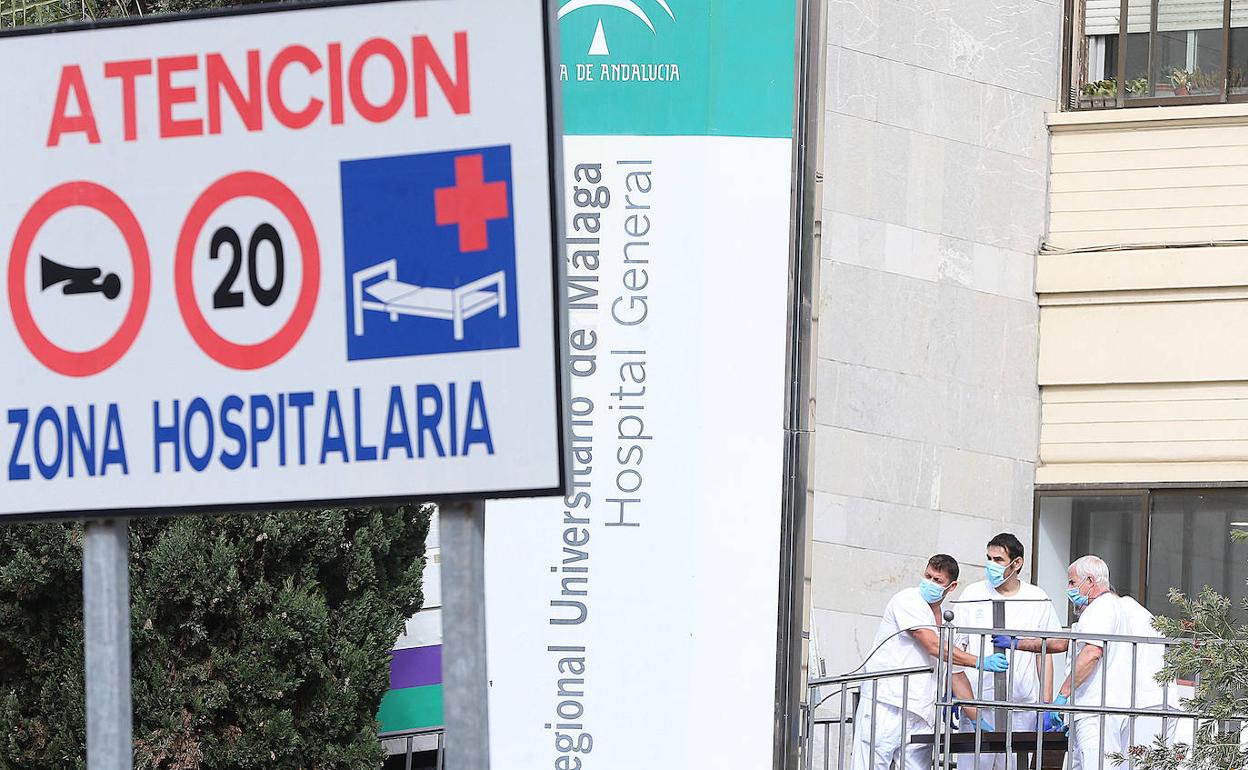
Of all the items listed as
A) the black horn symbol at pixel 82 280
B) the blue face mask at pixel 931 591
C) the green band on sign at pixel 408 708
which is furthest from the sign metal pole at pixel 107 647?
the blue face mask at pixel 931 591

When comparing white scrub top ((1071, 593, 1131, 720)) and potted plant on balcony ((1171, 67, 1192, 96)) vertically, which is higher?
potted plant on balcony ((1171, 67, 1192, 96))

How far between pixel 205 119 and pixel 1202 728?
13.3ft

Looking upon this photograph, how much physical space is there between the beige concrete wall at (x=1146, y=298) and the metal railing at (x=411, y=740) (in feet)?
18.7

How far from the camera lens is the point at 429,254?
9.59 feet

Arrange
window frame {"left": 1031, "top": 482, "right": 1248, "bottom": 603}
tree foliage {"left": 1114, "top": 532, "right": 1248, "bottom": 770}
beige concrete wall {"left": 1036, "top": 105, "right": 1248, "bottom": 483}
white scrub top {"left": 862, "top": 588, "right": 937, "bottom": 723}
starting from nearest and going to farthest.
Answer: tree foliage {"left": 1114, "top": 532, "right": 1248, "bottom": 770}, white scrub top {"left": 862, "top": 588, "right": 937, "bottom": 723}, beige concrete wall {"left": 1036, "top": 105, "right": 1248, "bottom": 483}, window frame {"left": 1031, "top": 482, "right": 1248, "bottom": 603}

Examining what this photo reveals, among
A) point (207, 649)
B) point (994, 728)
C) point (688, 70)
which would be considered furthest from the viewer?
point (994, 728)

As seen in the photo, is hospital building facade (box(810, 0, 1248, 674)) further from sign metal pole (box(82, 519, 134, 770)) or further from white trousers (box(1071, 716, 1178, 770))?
sign metal pole (box(82, 519, 134, 770))

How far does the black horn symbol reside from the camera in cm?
309

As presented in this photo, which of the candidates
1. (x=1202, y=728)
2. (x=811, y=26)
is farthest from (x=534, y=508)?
(x=1202, y=728)

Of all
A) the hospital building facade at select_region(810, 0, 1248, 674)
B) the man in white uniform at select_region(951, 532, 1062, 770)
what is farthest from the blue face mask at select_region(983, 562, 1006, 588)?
the hospital building facade at select_region(810, 0, 1248, 674)

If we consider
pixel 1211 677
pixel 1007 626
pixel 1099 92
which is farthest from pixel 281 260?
pixel 1099 92

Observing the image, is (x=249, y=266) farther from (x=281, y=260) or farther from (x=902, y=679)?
(x=902, y=679)

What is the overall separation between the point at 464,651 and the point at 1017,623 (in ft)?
24.7

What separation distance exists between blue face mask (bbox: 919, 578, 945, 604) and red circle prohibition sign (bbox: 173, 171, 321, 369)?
23.9ft
